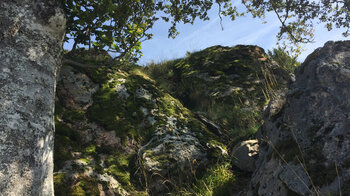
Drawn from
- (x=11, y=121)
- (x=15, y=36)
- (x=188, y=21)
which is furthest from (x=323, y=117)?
(x=188, y=21)

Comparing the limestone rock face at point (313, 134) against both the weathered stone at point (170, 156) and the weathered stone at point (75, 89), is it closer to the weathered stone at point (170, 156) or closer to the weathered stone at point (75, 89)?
the weathered stone at point (170, 156)

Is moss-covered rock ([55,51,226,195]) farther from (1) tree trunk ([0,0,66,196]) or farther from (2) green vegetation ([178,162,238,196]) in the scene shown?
(1) tree trunk ([0,0,66,196])

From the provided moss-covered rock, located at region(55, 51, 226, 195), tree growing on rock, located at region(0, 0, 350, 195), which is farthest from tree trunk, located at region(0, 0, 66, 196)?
moss-covered rock, located at region(55, 51, 226, 195)

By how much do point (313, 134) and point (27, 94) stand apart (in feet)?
11.4

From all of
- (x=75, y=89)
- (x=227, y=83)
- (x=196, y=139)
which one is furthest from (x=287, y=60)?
(x=75, y=89)

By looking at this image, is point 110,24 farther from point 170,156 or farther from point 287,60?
point 287,60

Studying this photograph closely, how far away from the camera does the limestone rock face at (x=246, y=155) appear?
4.30 meters

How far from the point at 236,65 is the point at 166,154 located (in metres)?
6.27

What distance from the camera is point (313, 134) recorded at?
2732 mm

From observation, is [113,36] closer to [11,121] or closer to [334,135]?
[11,121]

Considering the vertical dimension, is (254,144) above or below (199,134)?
below

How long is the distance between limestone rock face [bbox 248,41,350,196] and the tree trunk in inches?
109

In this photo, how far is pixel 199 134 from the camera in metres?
5.24

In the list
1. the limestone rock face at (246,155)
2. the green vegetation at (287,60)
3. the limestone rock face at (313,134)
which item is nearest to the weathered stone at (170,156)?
the limestone rock face at (246,155)
